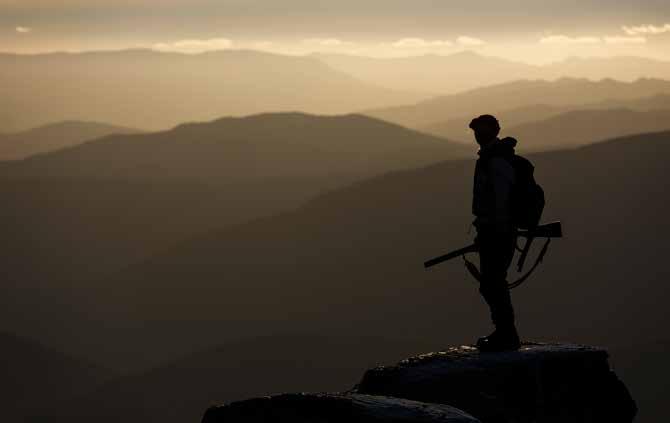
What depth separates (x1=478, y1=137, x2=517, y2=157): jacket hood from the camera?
467 inches

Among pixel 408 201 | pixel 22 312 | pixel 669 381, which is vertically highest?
pixel 408 201

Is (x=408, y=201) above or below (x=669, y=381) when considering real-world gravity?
above

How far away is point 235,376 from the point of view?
383 feet

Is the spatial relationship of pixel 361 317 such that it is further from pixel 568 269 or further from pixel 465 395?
pixel 465 395

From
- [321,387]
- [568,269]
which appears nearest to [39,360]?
[321,387]

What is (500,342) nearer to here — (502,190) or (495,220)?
(495,220)

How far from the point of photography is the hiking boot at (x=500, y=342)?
12523 mm

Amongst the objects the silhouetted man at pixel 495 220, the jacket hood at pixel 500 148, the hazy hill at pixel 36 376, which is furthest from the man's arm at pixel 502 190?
the hazy hill at pixel 36 376

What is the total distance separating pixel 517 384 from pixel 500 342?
81 cm

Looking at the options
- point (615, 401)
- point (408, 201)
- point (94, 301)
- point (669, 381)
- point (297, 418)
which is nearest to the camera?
point (297, 418)

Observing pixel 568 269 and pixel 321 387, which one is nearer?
pixel 321 387

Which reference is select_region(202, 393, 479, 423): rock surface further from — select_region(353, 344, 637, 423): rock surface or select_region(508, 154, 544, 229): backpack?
select_region(508, 154, 544, 229): backpack

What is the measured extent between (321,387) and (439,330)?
26913mm

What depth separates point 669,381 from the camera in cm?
9269
